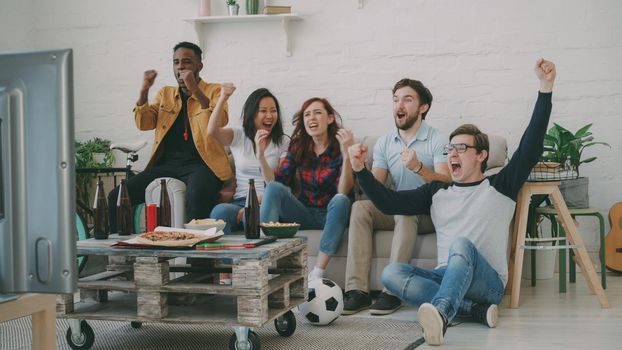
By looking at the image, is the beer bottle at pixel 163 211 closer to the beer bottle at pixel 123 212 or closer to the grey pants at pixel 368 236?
the beer bottle at pixel 123 212

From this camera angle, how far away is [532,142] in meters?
3.41

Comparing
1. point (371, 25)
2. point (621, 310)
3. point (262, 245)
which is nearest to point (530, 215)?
point (621, 310)

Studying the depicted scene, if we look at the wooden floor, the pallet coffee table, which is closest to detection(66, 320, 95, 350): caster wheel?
the pallet coffee table

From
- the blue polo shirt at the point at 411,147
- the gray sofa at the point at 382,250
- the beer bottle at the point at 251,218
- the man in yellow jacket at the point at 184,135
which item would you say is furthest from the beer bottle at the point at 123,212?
the blue polo shirt at the point at 411,147

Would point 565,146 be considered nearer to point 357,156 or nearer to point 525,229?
point 525,229

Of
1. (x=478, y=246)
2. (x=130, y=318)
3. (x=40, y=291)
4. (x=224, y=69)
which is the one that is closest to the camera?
(x=40, y=291)

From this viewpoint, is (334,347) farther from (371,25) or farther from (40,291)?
(371,25)

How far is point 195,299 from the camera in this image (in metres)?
3.25

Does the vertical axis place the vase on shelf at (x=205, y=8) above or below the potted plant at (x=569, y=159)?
above

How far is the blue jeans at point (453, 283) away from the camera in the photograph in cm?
311

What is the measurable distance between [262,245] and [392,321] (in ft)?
2.61

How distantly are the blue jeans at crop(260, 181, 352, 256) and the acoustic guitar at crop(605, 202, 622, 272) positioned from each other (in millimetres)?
1590

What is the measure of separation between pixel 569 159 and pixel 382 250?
1179 millimetres

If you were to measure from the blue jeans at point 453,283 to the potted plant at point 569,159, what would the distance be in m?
1.02
